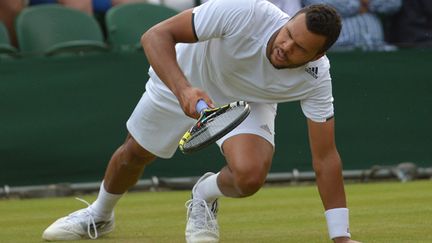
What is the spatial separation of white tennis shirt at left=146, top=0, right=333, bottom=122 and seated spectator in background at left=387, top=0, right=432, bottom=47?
5802 millimetres

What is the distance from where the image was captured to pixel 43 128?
1008cm

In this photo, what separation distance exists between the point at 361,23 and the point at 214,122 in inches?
257

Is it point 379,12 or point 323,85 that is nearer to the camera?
point 323,85

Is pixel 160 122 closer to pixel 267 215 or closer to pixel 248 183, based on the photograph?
pixel 248 183

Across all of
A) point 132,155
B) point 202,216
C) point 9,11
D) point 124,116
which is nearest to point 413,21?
point 124,116

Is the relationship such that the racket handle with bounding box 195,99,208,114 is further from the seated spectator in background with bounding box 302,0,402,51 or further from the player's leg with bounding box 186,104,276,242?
the seated spectator in background with bounding box 302,0,402,51

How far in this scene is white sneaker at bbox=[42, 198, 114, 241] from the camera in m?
6.43

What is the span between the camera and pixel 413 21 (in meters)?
11.5

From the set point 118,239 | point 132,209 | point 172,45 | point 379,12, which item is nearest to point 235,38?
point 172,45

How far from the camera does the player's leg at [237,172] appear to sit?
5.64m

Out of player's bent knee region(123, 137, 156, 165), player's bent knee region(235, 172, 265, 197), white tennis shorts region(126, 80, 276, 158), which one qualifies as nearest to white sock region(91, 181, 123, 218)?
player's bent knee region(123, 137, 156, 165)

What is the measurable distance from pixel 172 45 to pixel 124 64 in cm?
495

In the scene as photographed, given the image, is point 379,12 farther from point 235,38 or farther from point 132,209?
point 235,38

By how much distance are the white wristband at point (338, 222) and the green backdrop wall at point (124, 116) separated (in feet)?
15.9
